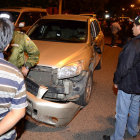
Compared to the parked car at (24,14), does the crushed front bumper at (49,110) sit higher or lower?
lower

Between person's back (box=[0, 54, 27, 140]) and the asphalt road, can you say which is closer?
person's back (box=[0, 54, 27, 140])

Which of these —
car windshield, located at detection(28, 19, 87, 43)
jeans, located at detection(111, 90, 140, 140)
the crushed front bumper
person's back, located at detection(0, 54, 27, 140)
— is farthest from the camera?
car windshield, located at detection(28, 19, 87, 43)

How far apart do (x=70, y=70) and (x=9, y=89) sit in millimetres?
2219

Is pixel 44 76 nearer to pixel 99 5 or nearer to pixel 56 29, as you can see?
pixel 56 29

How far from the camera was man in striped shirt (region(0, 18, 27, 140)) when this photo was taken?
51.7 inches

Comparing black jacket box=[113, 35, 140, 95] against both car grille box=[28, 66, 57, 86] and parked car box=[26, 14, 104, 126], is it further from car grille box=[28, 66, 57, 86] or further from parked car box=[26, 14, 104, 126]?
car grille box=[28, 66, 57, 86]

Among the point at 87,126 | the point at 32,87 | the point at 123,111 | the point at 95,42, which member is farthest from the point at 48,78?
the point at 95,42

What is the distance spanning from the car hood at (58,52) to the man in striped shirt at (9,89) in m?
2.03

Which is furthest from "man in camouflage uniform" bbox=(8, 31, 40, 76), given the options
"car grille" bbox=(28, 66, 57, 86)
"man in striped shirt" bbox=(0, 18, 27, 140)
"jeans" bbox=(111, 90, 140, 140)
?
"man in striped shirt" bbox=(0, 18, 27, 140)

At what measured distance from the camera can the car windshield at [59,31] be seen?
4.83 meters

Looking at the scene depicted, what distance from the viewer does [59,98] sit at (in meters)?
3.47

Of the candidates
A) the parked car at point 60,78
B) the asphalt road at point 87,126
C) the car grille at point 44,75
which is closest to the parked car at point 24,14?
the parked car at point 60,78

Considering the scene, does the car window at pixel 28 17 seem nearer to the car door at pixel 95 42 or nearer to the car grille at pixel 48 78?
the car door at pixel 95 42

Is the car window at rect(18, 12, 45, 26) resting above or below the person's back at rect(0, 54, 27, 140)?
above
